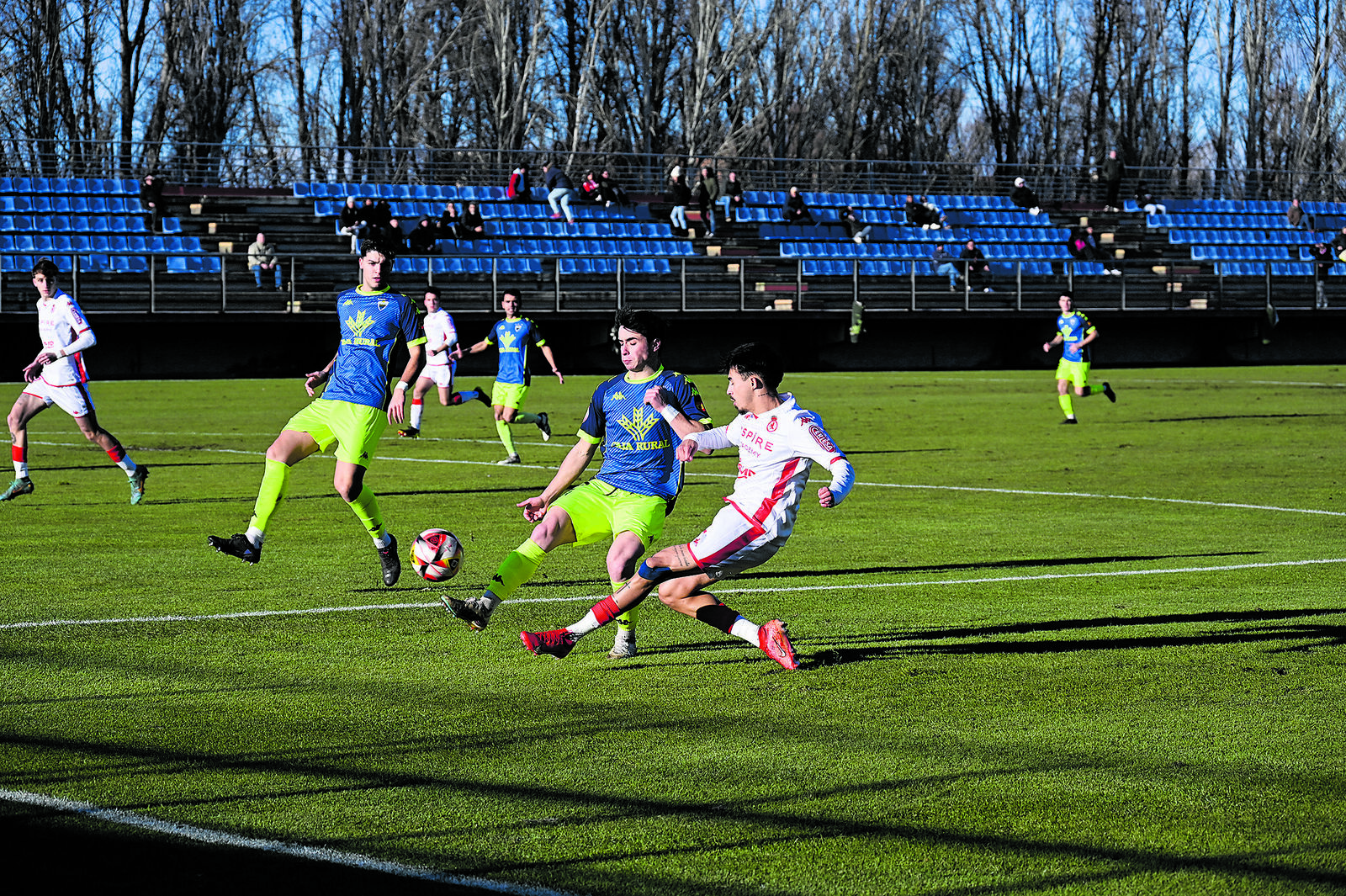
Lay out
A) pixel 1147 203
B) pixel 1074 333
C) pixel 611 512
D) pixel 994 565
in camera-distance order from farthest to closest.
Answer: pixel 1147 203 < pixel 1074 333 < pixel 994 565 < pixel 611 512

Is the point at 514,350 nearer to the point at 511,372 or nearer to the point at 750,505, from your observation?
the point at 511,372

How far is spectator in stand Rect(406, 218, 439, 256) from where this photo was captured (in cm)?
3656

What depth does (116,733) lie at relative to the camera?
5.39 meters

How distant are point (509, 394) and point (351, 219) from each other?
21.6 meters

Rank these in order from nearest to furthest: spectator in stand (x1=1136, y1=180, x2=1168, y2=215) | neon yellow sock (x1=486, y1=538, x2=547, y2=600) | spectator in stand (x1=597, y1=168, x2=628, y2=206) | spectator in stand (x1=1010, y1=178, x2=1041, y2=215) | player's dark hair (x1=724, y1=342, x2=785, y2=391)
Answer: player's dark hair (x1=724, y1=342, x2=785, y2=391) < neon yellow sock (x1=486, y1=538, x2=547, y2=600) < spectator in stand (x1=597, y1=168, x2=628, y2=206) < spectator in stand (x1=1010, y1=178, x2=1041, y2=215) < spectator in stand (x1=1136, y1=180, x2=1168, y2=215)

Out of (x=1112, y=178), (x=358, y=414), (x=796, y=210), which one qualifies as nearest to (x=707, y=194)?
(x=796, y=210)

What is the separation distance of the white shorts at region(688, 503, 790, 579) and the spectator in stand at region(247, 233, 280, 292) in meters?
28.6

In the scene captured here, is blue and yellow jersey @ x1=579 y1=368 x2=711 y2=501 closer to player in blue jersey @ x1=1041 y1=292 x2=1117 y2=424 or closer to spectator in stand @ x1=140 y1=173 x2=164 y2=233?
player in blue jersey @ x1=1041 y1=292 x2=1117 y2=424

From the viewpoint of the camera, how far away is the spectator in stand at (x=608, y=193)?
41.2 m

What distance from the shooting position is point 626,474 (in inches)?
276

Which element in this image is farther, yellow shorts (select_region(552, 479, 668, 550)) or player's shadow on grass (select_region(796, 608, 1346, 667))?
player's shadow on grass (select_region(796, 608, 1346, 667))

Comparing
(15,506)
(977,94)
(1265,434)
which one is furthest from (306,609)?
(977,94)

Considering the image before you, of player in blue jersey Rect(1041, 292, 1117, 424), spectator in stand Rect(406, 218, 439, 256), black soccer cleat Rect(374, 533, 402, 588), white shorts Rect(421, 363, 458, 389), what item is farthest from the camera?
spectator in stand Rect(406, 218, 439, 256)

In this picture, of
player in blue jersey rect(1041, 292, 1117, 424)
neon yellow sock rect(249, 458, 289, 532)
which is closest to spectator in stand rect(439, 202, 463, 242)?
player in blue jersey rect(1041, 292, 1117, 424)
